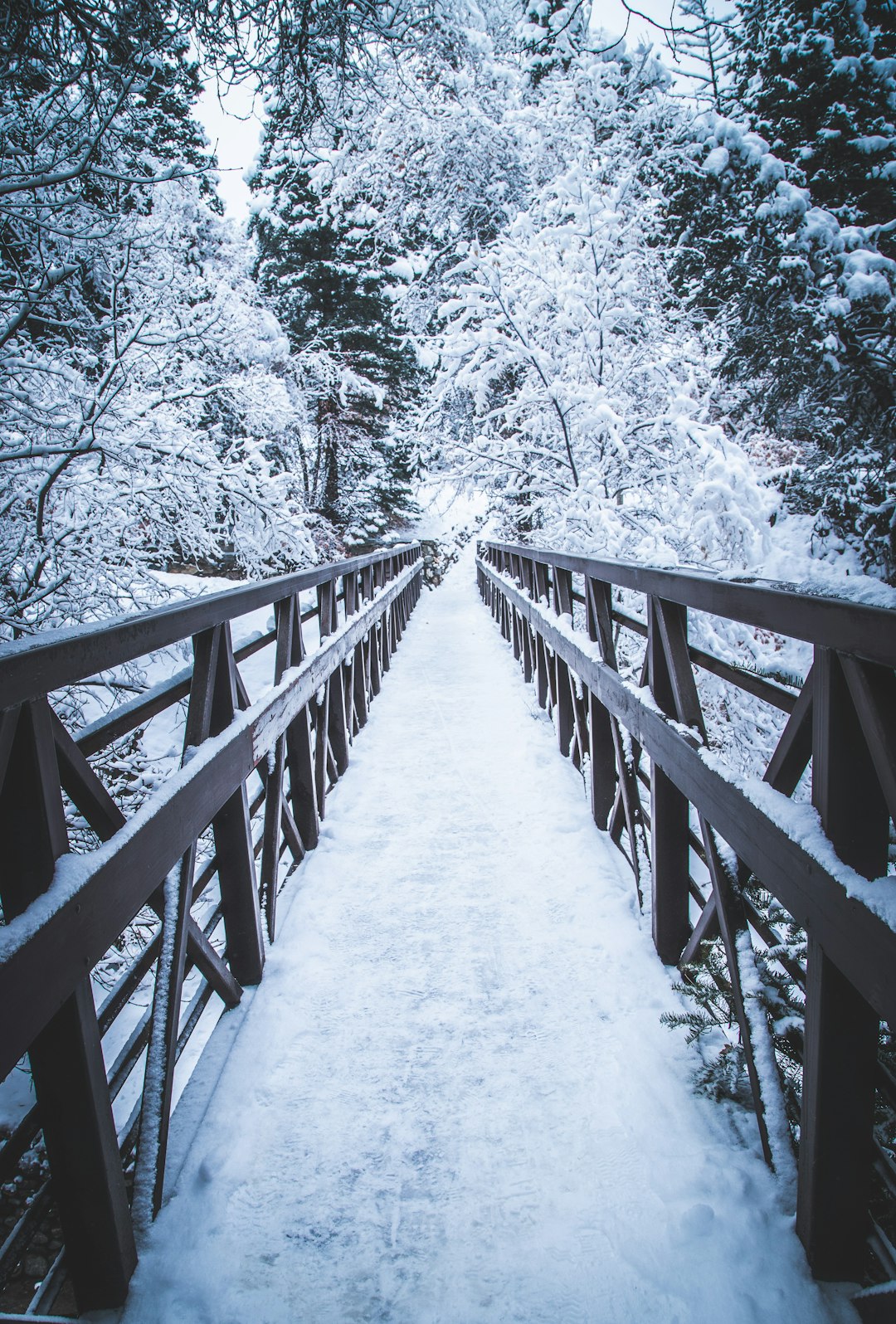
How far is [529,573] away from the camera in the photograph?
759 centimetres

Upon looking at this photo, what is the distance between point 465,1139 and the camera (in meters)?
1.99

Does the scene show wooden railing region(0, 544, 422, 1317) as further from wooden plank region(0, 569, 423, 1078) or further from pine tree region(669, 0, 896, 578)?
pine tree region(669, 0, 896, 578)

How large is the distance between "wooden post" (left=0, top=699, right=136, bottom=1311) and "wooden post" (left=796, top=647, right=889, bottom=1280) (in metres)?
1.60

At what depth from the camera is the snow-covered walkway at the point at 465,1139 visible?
62.2 inches

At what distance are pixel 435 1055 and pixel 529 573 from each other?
5.91 meters

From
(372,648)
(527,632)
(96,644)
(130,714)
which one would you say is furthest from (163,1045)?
(527,632)

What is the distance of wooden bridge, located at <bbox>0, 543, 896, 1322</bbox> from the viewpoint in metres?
1.24

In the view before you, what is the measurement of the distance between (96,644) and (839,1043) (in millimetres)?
1902

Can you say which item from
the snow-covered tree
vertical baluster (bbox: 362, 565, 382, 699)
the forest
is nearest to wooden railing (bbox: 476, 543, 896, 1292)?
the forest

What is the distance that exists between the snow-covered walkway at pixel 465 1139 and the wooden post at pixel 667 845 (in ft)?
0.57

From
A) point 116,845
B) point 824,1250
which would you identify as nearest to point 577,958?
point 824,1250

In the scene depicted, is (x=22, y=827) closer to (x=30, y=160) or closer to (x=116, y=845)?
(x=116, y=845)

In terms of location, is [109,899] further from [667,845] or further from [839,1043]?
[667,845]

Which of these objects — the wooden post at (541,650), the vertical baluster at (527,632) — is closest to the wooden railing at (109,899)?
the wooden post at (541,650)
